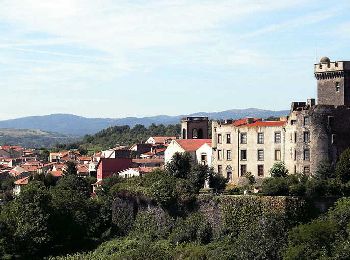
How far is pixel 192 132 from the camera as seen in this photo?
3285 inches

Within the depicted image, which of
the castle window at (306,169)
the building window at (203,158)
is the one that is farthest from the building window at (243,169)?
the castle window at (306,169)

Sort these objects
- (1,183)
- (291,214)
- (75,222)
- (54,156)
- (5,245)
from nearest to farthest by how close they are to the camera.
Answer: (291,214)
(5,245)
(75,222)
(1,183)
(54,156)

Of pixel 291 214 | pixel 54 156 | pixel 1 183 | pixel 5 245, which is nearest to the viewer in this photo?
pixel 291 214

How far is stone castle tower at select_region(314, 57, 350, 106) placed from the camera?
217ft

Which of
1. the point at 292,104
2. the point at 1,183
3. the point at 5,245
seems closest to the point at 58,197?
the point at 5,245

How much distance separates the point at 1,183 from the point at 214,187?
59.0m

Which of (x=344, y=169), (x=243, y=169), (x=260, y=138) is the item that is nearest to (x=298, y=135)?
(x=260, y=138)

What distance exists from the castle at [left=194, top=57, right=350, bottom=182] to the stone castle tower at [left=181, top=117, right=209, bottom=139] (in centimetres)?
1087

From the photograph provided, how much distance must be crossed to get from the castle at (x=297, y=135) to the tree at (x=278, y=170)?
0.53 m

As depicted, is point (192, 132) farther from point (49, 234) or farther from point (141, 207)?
point (49, 234)

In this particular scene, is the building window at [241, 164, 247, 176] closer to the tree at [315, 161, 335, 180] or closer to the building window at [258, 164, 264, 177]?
the building window at [258, 164, 264, 177]

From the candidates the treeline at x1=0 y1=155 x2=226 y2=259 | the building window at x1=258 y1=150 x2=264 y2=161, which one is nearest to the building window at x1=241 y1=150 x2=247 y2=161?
the building window at x1=258 y1=150 x2=264 y2=161

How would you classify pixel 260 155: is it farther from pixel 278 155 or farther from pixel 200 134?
pixel 200 134

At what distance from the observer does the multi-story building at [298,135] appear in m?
62.6
